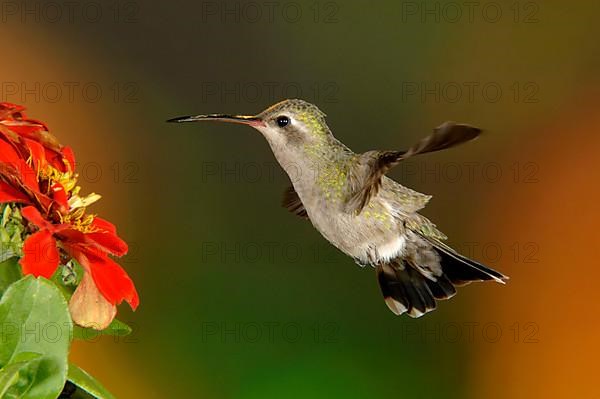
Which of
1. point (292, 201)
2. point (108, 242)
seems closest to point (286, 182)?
point (292, 201)

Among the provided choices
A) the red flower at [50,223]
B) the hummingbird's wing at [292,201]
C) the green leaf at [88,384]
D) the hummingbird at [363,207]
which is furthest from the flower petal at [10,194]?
the hummingbird's wing at [292,201]

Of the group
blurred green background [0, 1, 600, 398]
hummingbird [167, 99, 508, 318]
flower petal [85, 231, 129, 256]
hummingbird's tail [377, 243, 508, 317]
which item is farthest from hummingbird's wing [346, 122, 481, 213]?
blurred green background [0, 1, 600, 398]

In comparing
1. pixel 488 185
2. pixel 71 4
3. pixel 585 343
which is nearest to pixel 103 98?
pixel 71 4

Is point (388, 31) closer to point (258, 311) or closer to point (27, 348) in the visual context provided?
point (258, 311)

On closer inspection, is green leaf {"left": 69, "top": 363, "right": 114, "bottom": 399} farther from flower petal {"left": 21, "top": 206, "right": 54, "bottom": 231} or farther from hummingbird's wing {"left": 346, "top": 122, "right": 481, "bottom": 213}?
hummingbird's wing {"left": 346, "top": 122, "right": 481, "bottom": 213}

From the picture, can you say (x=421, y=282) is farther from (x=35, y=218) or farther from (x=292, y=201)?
(x=35, y=218)

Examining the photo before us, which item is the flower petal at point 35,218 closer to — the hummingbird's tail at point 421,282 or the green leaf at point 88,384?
the green leaf at point 88,384
